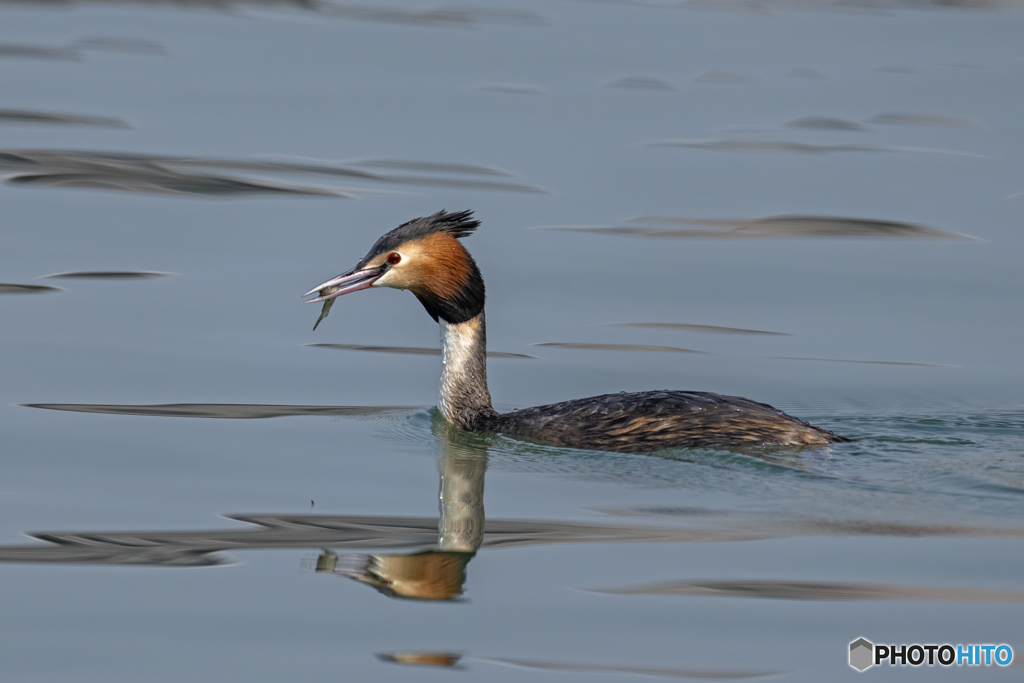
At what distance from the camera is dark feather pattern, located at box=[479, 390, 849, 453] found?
8070mm

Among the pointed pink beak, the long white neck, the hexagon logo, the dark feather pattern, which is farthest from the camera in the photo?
the long white neck

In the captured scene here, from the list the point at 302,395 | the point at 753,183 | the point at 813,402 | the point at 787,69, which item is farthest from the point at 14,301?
the point at 787,69

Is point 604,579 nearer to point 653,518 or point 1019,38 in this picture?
point 653,518

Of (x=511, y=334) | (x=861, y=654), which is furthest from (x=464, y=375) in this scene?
(x=861, y=654)

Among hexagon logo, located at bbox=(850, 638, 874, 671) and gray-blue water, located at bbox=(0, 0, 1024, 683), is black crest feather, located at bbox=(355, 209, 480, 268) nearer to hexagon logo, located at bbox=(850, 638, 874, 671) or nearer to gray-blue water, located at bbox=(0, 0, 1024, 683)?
gray-blue water, located at bbox=(0, 0, 1024, 683)

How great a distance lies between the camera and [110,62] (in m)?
19.5

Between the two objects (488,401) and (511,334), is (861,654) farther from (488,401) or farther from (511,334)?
(511,334)

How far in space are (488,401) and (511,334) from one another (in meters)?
2.13

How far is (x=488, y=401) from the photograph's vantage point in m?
9.07

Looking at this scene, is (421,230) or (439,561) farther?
(421,230)

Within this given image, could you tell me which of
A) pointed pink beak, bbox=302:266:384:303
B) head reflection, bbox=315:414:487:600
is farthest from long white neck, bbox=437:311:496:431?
head reflection, bbox=315:414:487:600

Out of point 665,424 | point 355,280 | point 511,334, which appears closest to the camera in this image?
point 665,424

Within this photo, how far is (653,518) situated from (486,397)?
2201 millimetres

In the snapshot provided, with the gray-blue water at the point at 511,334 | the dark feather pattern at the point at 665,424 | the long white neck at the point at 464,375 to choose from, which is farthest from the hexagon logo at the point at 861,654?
the long white neck at the point at 464,375
